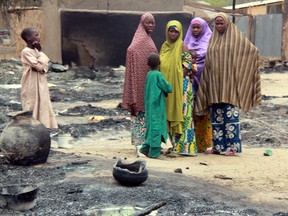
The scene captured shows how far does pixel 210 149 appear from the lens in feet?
27.8

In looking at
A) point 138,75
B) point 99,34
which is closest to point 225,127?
point 138,75

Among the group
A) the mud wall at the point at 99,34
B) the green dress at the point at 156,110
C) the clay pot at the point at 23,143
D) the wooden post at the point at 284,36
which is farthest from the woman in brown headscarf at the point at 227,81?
the wooden post at the point at 284,36

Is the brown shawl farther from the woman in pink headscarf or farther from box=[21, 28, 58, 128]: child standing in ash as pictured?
box=[21, 28, 58, 128]: child standing in ash

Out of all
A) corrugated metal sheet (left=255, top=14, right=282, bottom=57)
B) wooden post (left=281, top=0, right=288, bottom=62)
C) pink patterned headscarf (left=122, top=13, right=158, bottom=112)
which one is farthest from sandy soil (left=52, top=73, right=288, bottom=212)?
corrugated metal sheet (left=255, top=14, right=282, bottom=57)

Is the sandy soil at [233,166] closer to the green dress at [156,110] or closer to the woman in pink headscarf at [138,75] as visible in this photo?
the green dress at [156,110]

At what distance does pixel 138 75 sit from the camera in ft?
26.0

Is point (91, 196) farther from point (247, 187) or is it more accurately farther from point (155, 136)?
point (155, 136)

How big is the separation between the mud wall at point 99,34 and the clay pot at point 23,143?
44.9 feet

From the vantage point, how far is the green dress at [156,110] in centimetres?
761

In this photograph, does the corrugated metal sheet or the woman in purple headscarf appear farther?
the corrugated metal sheet

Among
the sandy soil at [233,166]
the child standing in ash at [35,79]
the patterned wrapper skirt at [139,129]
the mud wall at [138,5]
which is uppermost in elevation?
the mud wall at [138,5]

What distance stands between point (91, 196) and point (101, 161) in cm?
156

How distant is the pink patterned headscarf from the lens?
7.91 m

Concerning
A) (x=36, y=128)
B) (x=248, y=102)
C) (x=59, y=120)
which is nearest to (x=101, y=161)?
(x=36, y=128)
